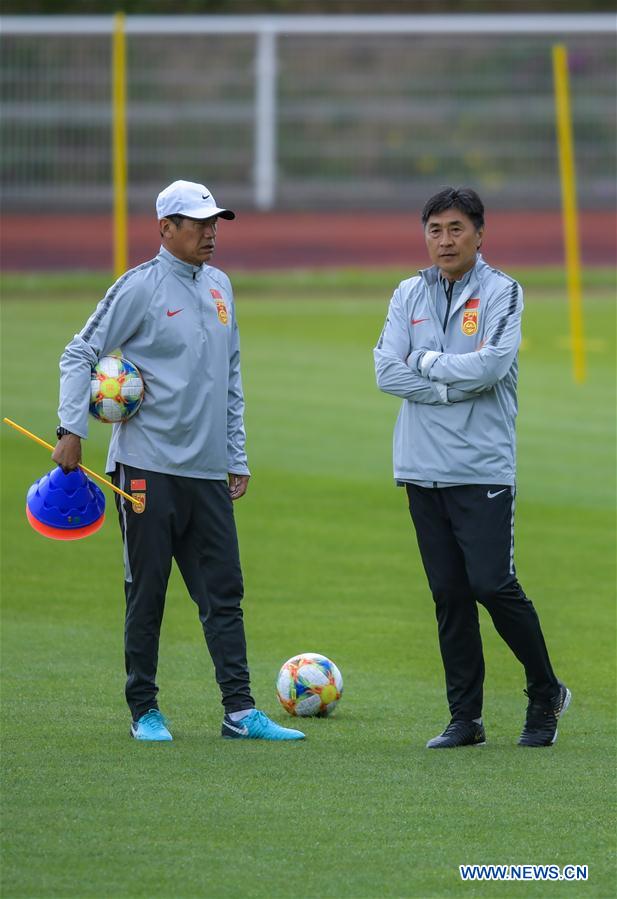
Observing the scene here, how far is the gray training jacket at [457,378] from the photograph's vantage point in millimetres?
6328

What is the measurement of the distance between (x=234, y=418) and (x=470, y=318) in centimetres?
102

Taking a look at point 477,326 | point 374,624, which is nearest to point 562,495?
point 374,624

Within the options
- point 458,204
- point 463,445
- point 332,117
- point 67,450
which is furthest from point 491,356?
point 332,117

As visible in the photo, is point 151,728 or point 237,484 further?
point 237,484

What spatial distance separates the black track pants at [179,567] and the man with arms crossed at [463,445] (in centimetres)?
74

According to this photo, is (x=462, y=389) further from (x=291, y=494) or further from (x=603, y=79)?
(x=603, y=79)

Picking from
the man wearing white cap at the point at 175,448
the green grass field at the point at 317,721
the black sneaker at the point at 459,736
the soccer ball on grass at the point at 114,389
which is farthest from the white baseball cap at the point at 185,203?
the black sneaker at the point at 459,736

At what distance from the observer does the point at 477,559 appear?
249 inches

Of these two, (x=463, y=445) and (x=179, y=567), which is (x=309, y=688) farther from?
(x=463, y=445)

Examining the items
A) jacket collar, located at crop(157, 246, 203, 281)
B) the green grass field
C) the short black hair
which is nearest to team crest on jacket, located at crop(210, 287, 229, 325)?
jacket collar, located at crop(157, 246, 203, 281)

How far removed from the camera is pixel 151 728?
6.45 metres

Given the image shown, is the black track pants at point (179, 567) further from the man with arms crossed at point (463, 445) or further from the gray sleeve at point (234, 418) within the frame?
the man with arms crossed at point (463, 445)

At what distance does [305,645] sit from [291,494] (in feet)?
14.9

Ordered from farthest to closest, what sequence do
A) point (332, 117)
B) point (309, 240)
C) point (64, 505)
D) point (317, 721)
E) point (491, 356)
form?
point (332, 117), point (309, 240), point (317, 721), point (64, 505), point (491, 356)
